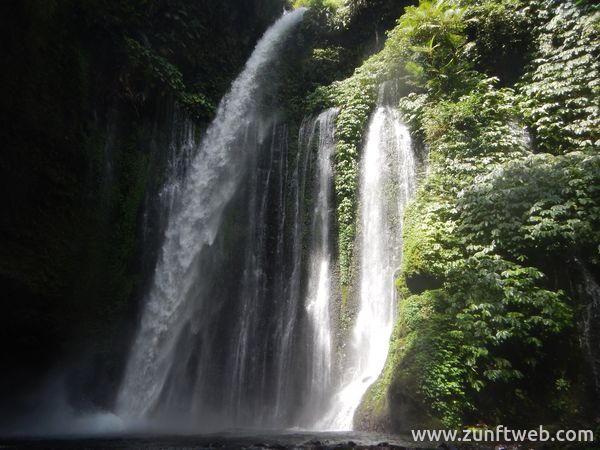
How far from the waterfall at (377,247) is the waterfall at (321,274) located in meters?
0.62

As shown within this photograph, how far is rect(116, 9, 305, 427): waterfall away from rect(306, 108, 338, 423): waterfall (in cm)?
66

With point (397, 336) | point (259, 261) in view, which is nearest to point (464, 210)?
point (397, 336)

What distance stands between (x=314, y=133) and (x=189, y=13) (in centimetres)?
637

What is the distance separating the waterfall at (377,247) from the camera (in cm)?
883

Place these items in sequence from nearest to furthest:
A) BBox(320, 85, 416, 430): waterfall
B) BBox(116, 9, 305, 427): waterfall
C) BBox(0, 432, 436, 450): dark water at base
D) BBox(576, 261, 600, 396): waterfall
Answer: BBox(0, 432, 436, 450): dark water at base, BBox(576, 261, 600, 396): waterfall, BBox(320, 85, 416, 430): waterfall, BBox(116, 9, 305, 427): waterfall

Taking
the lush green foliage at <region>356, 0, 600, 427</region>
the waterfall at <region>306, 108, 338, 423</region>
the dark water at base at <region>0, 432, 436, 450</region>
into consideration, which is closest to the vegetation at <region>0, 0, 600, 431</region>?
the lush green foliage at <region>356, 0, 600, 427</region>

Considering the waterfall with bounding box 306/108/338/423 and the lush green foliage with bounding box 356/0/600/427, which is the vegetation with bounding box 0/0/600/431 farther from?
the waterfall with bounding box 306/108/338/423

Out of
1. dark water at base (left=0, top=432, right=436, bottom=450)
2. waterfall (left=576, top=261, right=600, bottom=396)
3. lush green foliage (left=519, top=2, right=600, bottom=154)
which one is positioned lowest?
dark water at base (left=0, top=432, right=436, bottom=450)

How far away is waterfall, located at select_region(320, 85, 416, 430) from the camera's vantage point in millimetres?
8828

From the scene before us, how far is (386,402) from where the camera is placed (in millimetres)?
7008

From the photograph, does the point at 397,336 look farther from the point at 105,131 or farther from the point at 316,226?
the point at 105,131

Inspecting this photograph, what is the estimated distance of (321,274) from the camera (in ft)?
36.3

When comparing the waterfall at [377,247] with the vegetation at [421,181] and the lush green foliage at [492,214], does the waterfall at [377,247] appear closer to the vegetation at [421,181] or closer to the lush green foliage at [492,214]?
the vegetation at [421,181]

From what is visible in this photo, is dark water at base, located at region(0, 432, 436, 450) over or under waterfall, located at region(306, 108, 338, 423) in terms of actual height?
under
